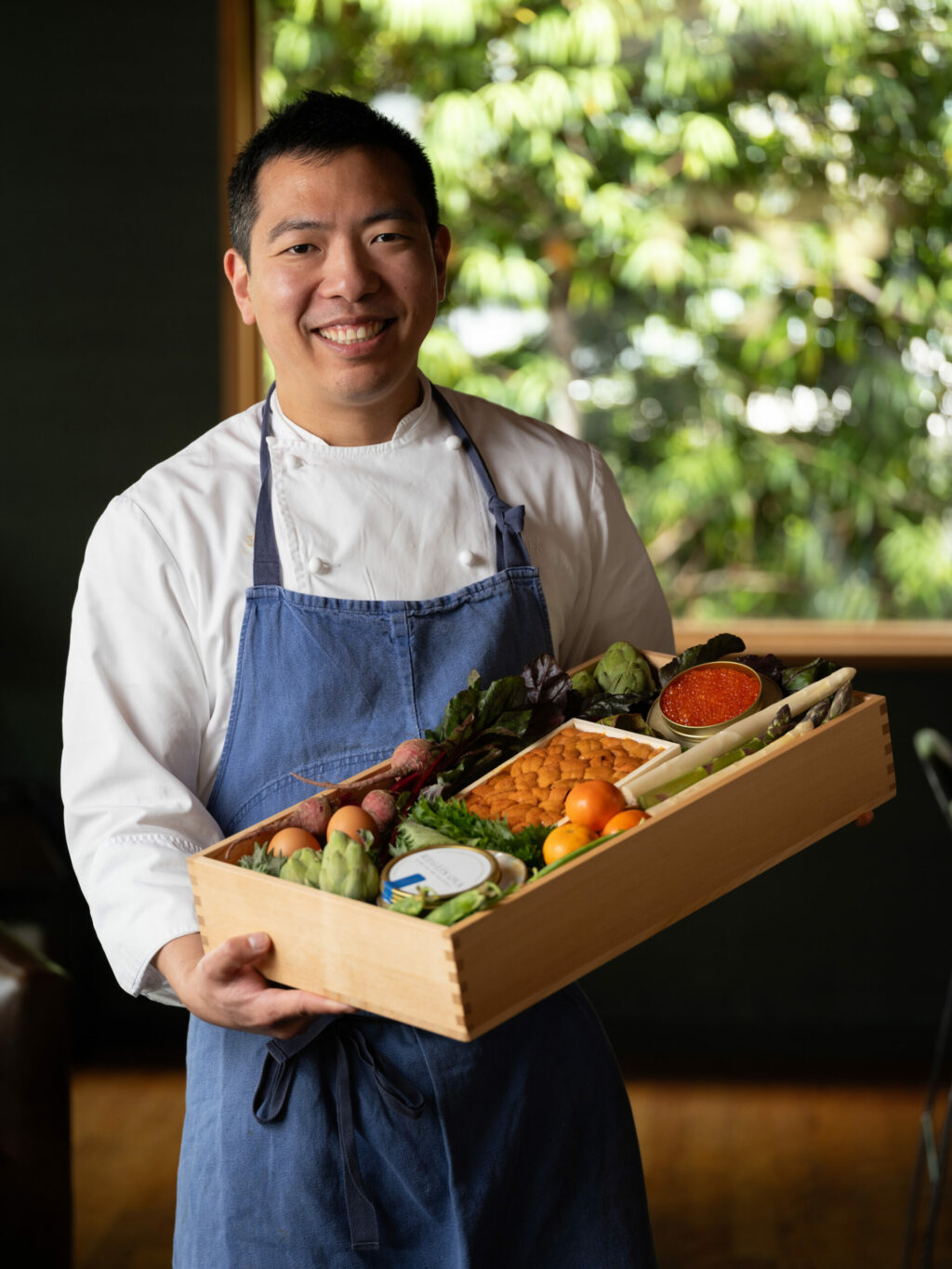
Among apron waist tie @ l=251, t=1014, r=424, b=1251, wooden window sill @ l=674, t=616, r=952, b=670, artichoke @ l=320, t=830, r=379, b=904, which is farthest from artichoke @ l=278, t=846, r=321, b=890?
wooden window sill @ l=674, t=616, r=952, b=670

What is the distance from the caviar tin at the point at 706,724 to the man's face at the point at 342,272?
46 centimetres

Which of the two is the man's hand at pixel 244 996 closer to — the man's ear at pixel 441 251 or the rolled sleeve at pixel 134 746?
the rolled sleeve at pixel 134 746

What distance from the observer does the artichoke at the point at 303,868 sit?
3.75 feet

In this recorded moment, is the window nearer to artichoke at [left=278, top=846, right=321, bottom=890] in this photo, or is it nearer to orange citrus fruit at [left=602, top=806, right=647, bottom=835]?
orange citrus fruit at [left=602, top=806, right=647, bottom=835]

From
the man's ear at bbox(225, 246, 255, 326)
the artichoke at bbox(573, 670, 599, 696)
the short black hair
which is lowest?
the artichoke at bbox(573, 670, 599, 696)

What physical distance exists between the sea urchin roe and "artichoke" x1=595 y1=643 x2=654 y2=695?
0.14 feet

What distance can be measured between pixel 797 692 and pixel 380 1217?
27.7 inches

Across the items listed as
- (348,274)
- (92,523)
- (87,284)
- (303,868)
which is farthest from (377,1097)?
(87,284)

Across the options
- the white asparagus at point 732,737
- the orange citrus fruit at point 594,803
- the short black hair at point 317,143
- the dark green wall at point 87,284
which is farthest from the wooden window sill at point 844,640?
the orange citrus fruit at point 594,803

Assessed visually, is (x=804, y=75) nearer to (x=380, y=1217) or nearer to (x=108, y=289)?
(x=108, y=289)

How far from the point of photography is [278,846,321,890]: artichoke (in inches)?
45.0

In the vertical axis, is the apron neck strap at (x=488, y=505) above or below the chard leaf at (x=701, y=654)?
above

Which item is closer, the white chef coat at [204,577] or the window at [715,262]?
the white chef coat at [204,577]

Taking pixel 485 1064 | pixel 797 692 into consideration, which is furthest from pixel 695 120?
pixel 485 1064
